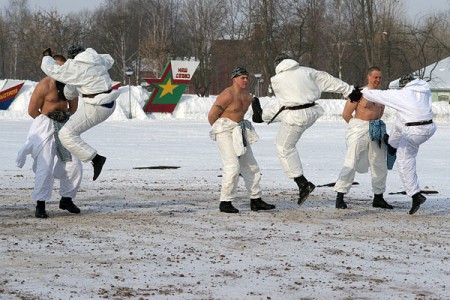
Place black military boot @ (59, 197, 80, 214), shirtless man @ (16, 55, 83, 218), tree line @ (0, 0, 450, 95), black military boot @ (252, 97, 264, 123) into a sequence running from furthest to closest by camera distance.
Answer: tree line @ (0, 0, 450, 95) < black military boot @ (252, 97, 264, 123) < black military boot @ (59, 197, 80, 214) < shirtless man @ (16, 55, 83, 218)

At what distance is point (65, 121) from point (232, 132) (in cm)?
201

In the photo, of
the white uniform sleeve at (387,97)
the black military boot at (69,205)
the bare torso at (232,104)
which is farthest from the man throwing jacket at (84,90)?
the white uniform sleeve at (387,97)

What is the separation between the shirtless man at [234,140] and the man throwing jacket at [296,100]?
15.3 inches

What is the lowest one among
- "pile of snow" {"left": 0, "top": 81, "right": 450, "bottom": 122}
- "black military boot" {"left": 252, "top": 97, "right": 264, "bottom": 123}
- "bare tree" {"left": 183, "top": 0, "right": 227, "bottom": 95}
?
"pile of snow" {"left": 0, "top": 81, "right": 450, "bottom": 122}

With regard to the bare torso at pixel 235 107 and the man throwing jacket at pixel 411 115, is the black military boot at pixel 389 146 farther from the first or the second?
the bare torso at pixel 235 107

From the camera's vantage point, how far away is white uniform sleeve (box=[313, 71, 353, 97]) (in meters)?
11.7

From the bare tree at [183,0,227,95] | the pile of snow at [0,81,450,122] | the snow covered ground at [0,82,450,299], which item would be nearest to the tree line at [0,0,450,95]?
the bare tree at [183,0,227,95]

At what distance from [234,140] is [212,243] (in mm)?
2766

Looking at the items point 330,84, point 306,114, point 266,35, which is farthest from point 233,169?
point 266,35

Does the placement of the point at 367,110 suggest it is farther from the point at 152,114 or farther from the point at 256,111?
the point at 152,114

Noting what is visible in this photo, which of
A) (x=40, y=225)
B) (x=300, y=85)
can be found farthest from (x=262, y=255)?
(x=300, y=85)

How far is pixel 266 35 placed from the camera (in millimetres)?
61719

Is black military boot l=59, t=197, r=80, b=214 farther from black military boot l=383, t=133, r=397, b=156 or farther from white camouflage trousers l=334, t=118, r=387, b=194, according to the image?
black military boot l=383, t=133, r=397, b=156

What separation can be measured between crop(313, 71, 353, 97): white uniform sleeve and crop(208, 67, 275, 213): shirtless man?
2.93ft
